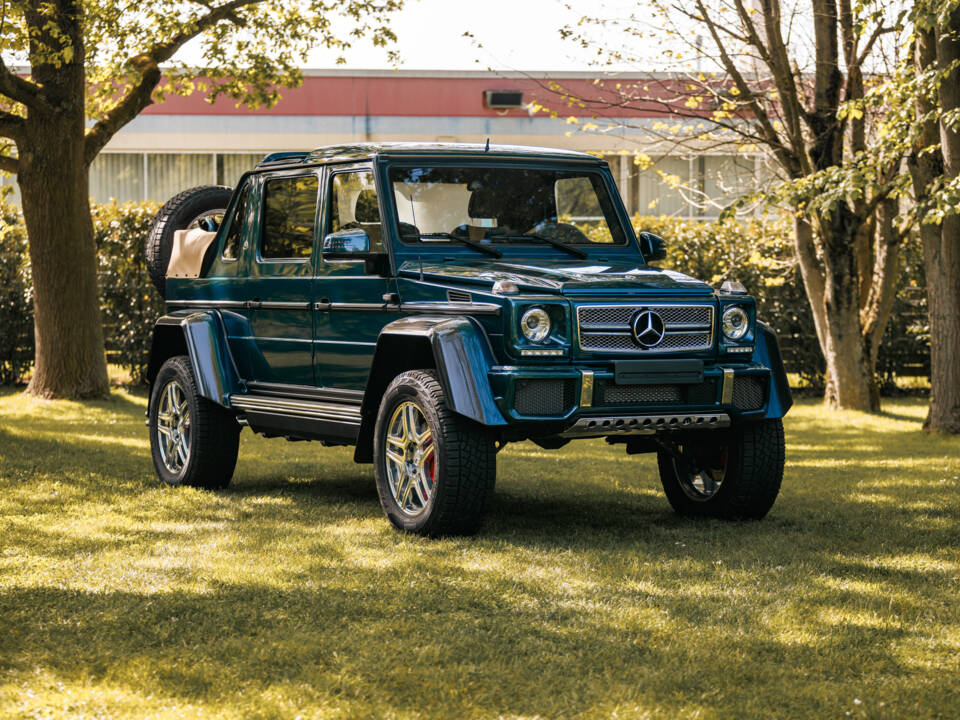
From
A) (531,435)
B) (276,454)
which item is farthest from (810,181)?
(531,435)

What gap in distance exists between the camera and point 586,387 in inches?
281

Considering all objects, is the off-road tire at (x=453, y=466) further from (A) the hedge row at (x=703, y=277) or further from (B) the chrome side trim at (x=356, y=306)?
(A) the hedge row at (x=703, y=277)

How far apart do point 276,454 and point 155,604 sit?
6.08 m

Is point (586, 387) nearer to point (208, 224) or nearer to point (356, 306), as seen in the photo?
point (356, 306)

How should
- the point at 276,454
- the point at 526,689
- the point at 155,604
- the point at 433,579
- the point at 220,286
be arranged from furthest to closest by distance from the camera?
the point at 276,454
the point at 220,286
the point at 433,579
the point at 155,604
the point at 526,689

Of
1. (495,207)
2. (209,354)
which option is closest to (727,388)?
(495,207)

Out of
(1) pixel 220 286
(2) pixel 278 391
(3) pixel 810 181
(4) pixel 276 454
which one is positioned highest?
(3) pixel 810 181

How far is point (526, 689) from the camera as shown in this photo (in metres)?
4.68

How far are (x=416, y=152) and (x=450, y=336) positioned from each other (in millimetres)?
1610

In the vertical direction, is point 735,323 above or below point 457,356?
above

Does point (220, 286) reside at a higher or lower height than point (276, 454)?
higher

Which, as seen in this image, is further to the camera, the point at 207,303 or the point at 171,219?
the point at 171,219

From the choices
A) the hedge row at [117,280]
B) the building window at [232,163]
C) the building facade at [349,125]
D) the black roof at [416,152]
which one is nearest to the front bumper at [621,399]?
the black roof at [416,152]

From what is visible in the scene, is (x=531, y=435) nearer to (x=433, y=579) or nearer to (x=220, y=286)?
(x=433, y=579)
